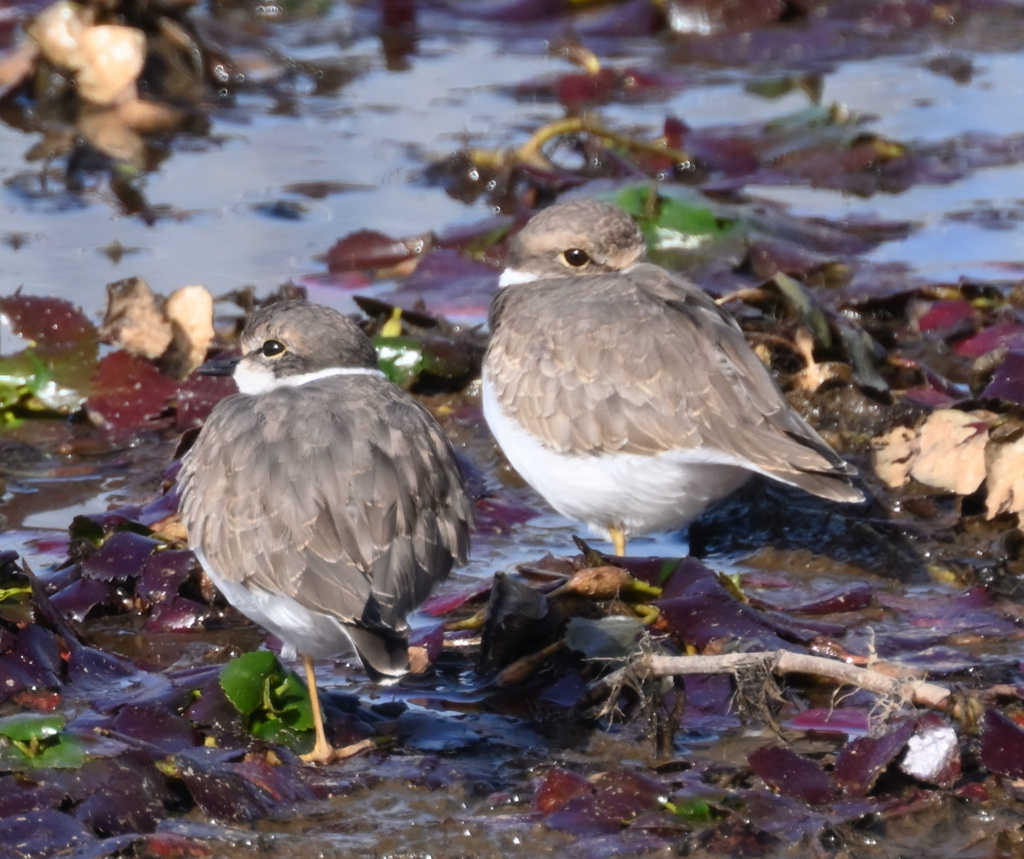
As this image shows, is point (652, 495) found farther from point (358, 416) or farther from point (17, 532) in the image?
point (17, 532)

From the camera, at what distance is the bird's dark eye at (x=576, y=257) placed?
5.99 meters

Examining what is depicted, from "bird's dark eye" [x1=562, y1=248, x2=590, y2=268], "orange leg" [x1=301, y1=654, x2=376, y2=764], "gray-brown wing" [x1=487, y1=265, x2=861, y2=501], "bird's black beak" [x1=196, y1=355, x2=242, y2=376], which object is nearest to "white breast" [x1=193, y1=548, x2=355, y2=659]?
"orange leg" [x1=301, y1=654, x2=376, y2=764]

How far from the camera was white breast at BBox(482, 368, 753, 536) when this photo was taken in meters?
5.19

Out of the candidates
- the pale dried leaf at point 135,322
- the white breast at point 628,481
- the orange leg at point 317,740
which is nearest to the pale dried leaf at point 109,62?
the pale dried leaf at point 135,322

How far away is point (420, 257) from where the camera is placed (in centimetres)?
763

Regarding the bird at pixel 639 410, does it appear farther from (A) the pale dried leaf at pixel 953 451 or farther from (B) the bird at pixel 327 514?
(B) the bird at pixel 327 514

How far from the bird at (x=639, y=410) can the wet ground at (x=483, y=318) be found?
14.0 inches

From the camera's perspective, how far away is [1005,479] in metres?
5.38

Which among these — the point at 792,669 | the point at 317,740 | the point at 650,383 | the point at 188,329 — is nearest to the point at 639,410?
the point at 650,383

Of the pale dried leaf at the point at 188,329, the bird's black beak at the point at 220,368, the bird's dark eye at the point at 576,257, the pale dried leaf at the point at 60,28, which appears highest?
the pale dried leaf at the point at 60,28

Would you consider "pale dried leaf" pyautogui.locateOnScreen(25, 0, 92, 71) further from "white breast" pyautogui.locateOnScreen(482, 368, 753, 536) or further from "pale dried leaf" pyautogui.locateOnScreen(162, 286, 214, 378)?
"white breast" pyautogui.locateOnScreen(482, 368, 753, 536)

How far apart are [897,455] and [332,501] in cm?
245

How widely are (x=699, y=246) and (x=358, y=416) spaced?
10.4 feet

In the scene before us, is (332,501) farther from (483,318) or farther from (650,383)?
(483,318)
